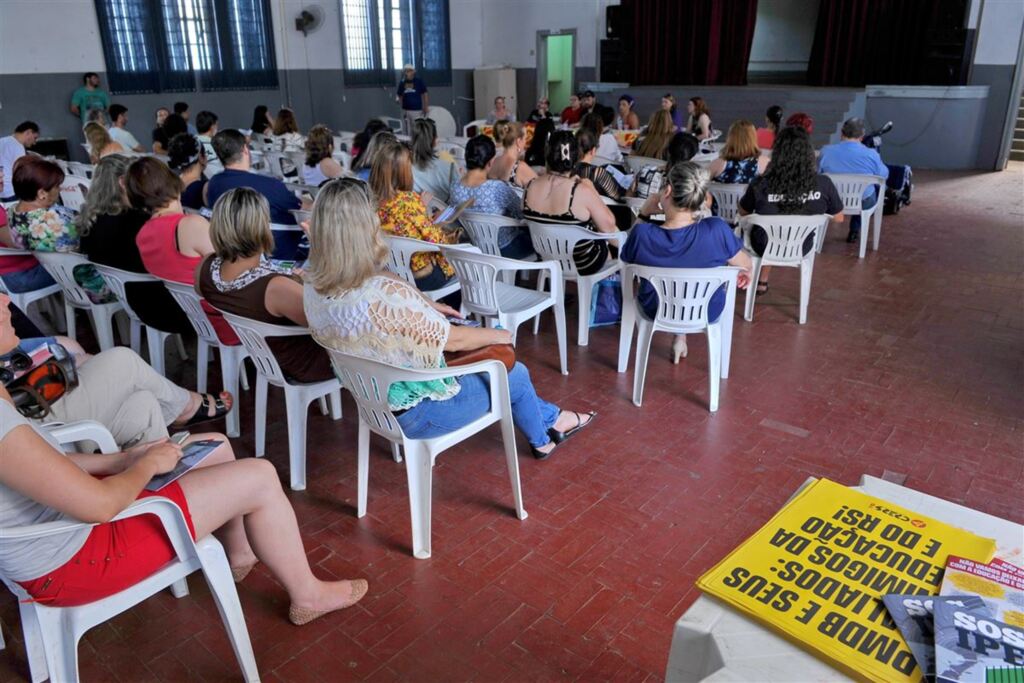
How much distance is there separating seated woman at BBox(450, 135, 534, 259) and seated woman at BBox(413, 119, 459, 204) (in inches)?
23.7

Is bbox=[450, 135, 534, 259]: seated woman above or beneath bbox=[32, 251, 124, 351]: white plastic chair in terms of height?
above

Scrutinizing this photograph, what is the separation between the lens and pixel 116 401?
8.08 ft

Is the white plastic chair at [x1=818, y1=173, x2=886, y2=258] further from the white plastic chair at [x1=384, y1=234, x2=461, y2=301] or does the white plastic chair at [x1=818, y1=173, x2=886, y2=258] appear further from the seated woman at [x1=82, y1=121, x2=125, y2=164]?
the seated woman at [x1=82, y1=121, x2=125, y2=164]

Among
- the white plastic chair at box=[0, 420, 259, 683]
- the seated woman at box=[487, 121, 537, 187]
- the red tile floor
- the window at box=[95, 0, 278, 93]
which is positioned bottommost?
the red tile floor

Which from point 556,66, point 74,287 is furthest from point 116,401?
point 556,66

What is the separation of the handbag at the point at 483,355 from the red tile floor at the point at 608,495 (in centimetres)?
61

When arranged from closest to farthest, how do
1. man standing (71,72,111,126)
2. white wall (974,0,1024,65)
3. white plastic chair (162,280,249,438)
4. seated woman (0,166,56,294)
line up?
white plastic chair (162,280,249,438)
seated woman (0,166,56,294)
white wall (974,0,1024,65)
man standing (71,72,111,126)

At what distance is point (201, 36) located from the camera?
443 inches

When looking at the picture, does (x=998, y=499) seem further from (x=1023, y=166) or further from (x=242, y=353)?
(x=1023, y=166)

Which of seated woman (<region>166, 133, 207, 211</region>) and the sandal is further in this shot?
seated woman (<region>166, 133, 207, 211</region>)

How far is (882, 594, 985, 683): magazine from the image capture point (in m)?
1.04

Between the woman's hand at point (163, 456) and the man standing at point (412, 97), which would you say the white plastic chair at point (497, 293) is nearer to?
the woman's hand at point (163, 456)

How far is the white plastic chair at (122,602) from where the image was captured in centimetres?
162

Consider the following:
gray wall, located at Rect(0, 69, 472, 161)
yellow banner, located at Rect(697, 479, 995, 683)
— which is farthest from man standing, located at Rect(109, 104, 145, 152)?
yellow banner, located at Rect(697, 479, 995, 683)
